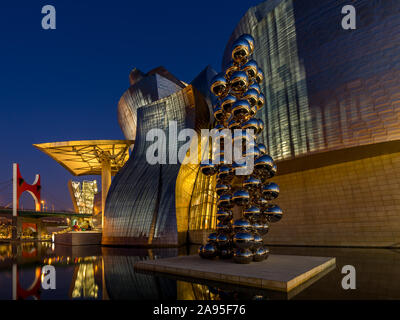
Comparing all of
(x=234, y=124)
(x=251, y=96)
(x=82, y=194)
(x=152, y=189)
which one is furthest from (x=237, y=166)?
(x=82, y=194)

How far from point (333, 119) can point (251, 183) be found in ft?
33.1

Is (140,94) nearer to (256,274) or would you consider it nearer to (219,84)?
(219,84)

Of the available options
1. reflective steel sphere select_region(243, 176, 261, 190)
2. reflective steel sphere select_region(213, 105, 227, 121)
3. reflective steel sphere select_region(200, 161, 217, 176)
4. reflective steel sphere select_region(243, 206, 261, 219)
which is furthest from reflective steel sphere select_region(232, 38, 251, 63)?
reflective steel sphere select_region(243, 206, 261, 219)

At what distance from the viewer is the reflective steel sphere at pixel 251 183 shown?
294 inches

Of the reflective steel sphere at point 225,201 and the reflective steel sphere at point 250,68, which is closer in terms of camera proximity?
the reflective steel sphere at point 225,201

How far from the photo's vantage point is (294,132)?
16453 millimetres

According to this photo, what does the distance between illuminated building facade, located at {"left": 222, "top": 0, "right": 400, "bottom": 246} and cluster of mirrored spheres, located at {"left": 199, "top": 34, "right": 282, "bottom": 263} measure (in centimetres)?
836

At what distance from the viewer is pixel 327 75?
1553cm

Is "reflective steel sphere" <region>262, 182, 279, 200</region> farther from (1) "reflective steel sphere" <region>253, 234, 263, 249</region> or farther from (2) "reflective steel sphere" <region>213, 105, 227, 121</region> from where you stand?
(2) "reflective steel sphere" <region>213, 105, 227, 121</region>

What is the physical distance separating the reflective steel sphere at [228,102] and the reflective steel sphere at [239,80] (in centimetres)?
32

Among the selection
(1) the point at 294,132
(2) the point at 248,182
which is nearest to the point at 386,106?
(1) the point at 294,132

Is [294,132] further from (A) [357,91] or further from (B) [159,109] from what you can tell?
(B) [159,109]

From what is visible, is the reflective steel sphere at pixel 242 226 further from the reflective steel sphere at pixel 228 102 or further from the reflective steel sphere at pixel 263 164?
the reflective steel sphere at pixel 228 102

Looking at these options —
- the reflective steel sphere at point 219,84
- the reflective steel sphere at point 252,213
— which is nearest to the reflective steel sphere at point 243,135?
the reflective steel sphere at point 219,84
